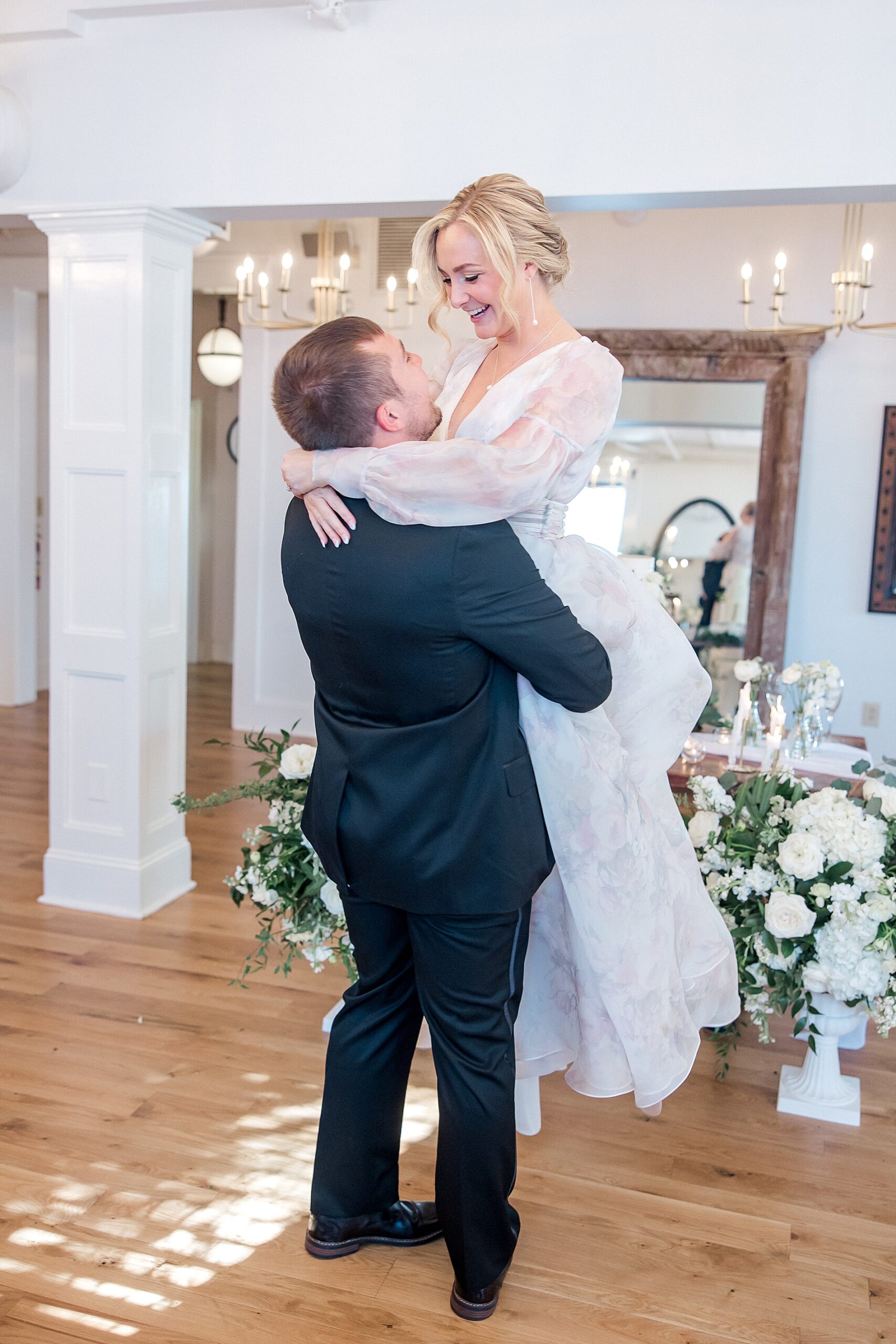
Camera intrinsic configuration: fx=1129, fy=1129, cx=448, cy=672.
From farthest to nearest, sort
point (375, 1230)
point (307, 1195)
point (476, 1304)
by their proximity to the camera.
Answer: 1. point (307, 1195)
2. point (375, 1230)
3. point (476, 1304)

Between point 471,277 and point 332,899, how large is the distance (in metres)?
1.39

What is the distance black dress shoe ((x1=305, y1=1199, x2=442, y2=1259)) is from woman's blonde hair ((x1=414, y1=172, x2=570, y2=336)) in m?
1.56

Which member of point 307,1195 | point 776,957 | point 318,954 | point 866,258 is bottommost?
point 307,1195

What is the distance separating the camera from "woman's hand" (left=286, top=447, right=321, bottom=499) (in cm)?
162

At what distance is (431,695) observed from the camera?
5.27ft

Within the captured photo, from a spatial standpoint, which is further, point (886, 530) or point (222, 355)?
point (222, 355)

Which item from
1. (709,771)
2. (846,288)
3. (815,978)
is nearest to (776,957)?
(815,978)

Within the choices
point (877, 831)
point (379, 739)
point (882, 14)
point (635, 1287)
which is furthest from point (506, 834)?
point (882, 14)

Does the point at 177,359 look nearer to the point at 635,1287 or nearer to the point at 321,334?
the point at 321,334

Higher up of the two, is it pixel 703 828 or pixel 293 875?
pixel 703 828

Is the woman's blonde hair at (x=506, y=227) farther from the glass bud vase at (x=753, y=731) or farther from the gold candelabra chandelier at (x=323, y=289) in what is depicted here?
the gold candelabra chandelier at (x=323, y=289)

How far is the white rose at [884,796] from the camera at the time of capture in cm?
245

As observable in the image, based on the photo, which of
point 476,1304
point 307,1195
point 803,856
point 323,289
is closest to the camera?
point 476,1304

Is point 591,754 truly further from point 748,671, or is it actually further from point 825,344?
point 825,344
